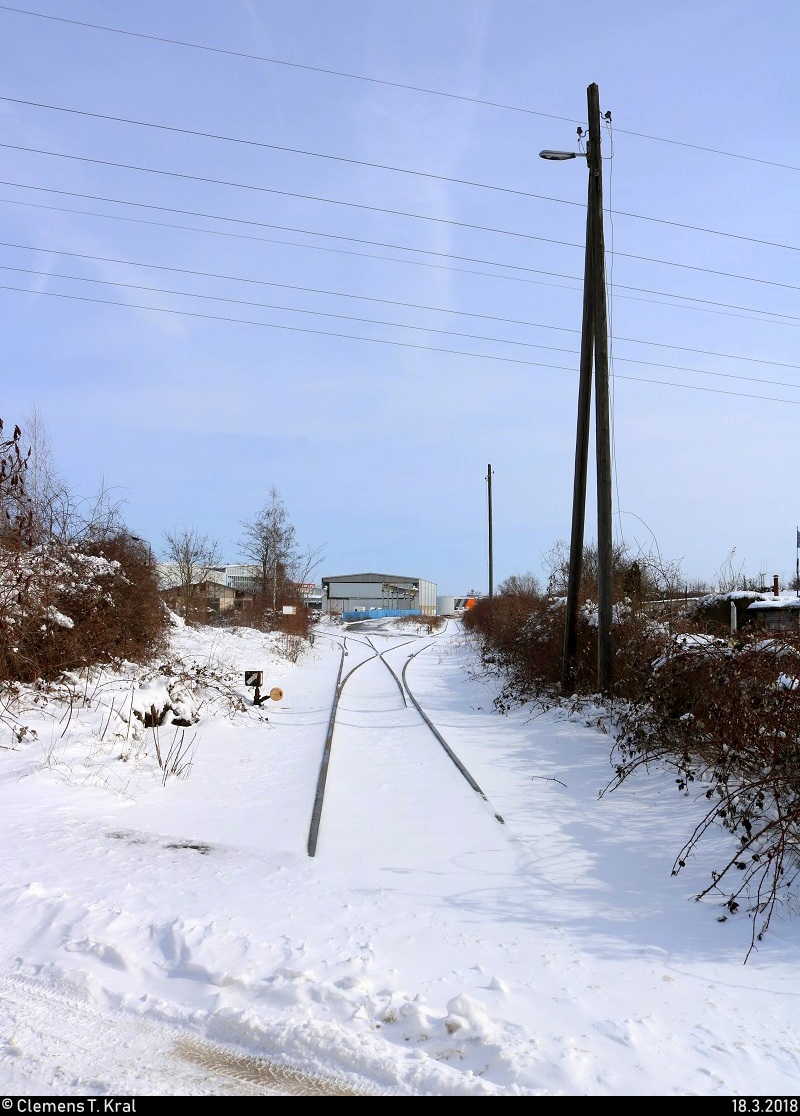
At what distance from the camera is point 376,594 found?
11150cm

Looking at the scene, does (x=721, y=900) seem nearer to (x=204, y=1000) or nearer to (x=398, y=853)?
(x=398, y=853)

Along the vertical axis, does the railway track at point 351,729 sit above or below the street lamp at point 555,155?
below

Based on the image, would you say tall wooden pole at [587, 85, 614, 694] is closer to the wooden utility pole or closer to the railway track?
the wooden utility pole

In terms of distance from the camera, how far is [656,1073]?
11.0 ft

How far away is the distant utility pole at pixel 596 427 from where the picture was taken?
12.9 m

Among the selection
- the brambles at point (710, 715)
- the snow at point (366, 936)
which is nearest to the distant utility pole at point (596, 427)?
the brambles at point (710, 715)

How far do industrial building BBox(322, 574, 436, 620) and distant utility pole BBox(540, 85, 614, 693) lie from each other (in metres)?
88.4

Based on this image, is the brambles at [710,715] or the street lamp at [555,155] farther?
the street lamp at [555,155]

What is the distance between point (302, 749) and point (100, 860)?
521 cm

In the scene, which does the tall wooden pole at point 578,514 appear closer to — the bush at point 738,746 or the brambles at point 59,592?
the bush at point 738,746

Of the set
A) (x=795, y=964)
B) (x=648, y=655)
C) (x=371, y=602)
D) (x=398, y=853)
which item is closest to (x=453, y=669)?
(x=648, y=655)

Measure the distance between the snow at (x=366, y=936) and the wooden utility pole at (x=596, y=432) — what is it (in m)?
3.43

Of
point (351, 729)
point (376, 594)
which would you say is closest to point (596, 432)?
point (351, 729)

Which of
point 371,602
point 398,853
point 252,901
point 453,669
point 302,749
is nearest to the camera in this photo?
point 252,901
